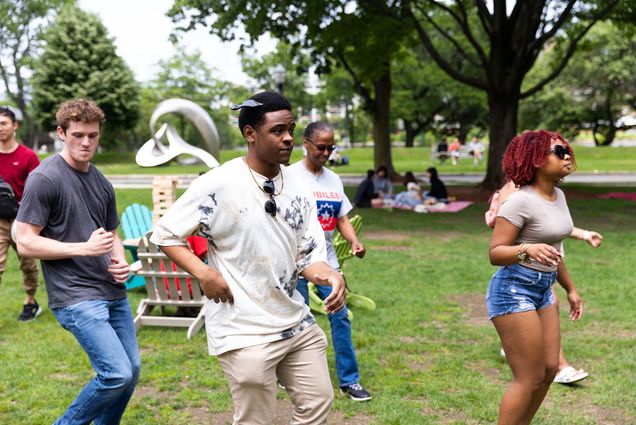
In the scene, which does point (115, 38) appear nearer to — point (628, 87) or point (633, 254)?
point (628, 87)

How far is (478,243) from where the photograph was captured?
1266 centimetres

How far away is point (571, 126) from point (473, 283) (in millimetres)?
49668

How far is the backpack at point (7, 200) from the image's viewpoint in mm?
6500

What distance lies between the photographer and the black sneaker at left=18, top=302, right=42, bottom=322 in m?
7.65

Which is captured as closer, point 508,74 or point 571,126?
point 508,74

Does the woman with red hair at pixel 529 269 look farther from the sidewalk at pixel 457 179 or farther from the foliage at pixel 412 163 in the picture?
the foliage at pixel 412 163

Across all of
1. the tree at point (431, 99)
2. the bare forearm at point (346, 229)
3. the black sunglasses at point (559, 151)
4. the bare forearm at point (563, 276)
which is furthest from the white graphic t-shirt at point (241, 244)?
the tree at point (431, 99)

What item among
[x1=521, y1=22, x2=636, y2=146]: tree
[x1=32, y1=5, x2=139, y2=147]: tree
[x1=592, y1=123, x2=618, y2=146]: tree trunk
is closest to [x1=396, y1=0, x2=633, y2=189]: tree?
[x1=32, y1=5, x2=139, y2=147]: tree

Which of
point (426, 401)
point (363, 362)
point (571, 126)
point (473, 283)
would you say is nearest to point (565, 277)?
point (426, 401)

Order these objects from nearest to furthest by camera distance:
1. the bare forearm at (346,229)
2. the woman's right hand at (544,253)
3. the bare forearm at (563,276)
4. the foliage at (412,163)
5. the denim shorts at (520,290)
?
the woman's right hand at (544,253), the denim shorts at (520,290), the bare forearm at (563,276), the bare forearm at (346,229), the foliage at (412,163)

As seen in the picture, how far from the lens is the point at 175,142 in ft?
27.9

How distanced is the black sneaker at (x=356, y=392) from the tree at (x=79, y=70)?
41.8 m

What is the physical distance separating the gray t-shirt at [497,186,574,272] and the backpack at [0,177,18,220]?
4.67 metres

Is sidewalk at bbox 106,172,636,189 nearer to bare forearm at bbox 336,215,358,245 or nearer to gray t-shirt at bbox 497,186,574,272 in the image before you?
bare forearm at bbox 336,215,358,245
